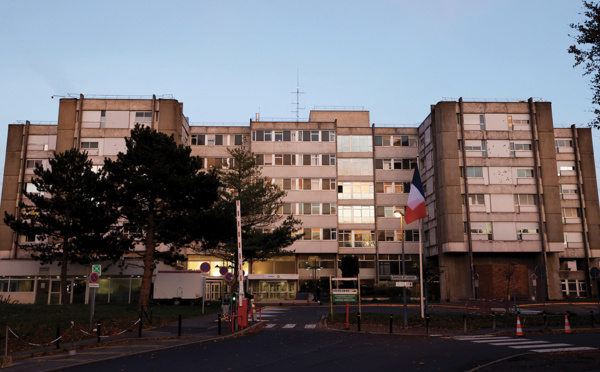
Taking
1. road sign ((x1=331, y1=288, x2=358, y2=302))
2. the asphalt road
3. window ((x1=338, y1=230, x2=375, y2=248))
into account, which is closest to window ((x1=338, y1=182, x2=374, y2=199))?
window ((x1=338, y1=230, x2=375, y2=248))

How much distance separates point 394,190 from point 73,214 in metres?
45.0

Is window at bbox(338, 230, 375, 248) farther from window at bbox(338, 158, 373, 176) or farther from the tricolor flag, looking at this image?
the tricolor flag

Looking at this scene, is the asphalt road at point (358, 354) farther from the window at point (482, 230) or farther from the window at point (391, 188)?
the window at point (391, 188)

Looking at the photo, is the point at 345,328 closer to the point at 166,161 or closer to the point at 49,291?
the point at 166,161

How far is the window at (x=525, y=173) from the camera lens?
63625 millimetres

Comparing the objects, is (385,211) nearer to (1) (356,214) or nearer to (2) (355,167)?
(1) (356,214)

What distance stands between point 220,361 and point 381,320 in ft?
52.1

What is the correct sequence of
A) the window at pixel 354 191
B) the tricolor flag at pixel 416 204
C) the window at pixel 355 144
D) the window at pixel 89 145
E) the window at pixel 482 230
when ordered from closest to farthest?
the tricolor flag at pixel 416 204, the window at pixel 482 230, the window at pixel 89 145, the window at pixel 354 191, the window at pixel 355 144

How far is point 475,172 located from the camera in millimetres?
63469

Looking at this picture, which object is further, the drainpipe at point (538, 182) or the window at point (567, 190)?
the window at point (567, 190)

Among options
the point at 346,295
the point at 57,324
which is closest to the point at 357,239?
the point at 346,295

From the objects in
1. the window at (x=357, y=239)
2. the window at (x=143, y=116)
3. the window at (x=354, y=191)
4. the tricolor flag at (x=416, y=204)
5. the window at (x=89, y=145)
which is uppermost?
the window at (x=143, y=116)

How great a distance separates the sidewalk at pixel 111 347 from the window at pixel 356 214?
148 feet

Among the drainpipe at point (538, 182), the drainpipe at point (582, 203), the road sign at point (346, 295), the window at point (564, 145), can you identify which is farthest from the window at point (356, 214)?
the road sign at point (346, 295)
